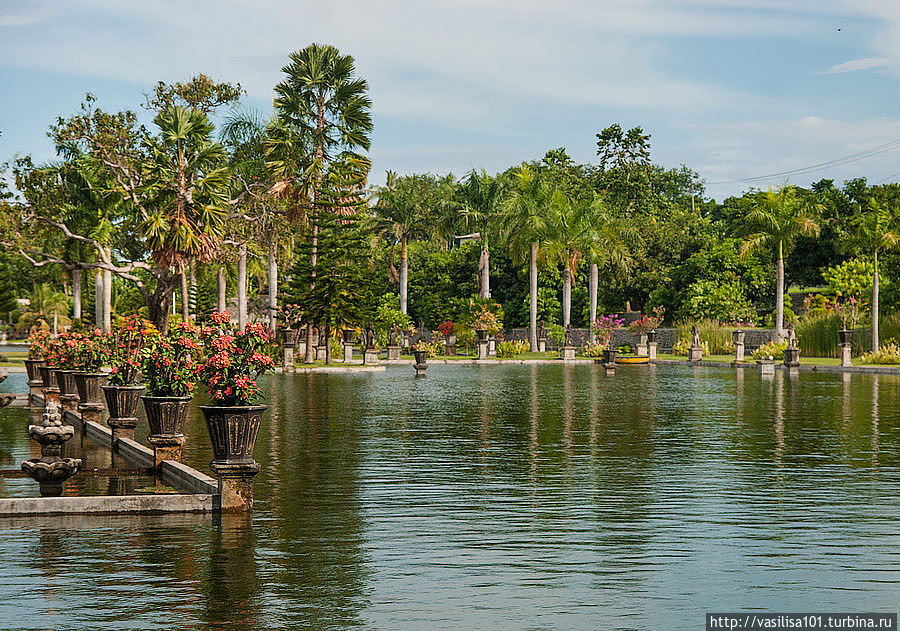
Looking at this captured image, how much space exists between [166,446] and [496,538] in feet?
19.1

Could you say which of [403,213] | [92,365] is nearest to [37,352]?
[92,365]

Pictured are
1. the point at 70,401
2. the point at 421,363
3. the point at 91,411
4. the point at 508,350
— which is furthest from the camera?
the point at 508,350

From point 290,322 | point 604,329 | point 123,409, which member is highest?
point 290,322

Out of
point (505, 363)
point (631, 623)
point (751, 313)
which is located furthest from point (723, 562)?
point (751, 313)

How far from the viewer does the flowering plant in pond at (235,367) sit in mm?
10930

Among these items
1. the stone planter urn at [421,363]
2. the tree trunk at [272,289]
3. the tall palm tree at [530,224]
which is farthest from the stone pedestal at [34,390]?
the tall palm tree at [530,224]

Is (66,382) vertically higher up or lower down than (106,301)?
lower down

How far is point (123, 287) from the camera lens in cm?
8781

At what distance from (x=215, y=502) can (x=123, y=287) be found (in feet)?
267

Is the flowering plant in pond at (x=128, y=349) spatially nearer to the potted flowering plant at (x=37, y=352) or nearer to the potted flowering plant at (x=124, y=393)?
the potted flowering plant at (x=124, y=393)

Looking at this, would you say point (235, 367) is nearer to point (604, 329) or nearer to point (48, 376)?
point (48, 376)

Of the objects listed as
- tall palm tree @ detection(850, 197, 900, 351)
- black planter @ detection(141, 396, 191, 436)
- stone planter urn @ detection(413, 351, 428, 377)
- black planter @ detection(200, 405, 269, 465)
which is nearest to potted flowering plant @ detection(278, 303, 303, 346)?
stone planter urn @ detection(413, 351, 428, 377)

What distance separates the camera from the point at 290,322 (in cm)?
5228

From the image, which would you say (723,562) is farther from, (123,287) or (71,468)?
(123,287)
